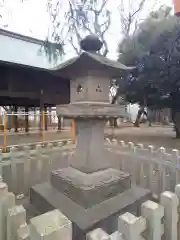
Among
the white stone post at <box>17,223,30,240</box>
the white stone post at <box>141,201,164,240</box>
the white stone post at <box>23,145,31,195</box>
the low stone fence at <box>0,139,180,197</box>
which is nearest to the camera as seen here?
the white stone post at <box>17,223,30,240</box>

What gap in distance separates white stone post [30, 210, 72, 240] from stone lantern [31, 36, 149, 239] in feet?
4.76

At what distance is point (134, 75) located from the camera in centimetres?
1069

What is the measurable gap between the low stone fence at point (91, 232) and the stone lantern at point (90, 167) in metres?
1.06

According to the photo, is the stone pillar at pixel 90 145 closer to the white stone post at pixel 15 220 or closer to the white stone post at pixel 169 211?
the white stone post at pixel 169 211

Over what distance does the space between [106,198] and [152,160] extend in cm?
126

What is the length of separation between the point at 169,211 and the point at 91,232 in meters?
0.77

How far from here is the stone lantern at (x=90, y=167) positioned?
8.73 ft

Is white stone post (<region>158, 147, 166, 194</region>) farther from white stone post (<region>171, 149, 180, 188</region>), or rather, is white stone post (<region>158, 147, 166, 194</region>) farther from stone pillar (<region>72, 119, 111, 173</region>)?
stone pillar (<region>72, 119, 111, 173</region>)

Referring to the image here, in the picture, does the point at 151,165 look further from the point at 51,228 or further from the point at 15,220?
the point at 51,228

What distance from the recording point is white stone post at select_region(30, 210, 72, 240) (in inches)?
39.8

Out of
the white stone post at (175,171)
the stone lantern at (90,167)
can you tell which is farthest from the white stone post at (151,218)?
the white stone post at (175,171)

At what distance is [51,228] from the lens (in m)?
1.03

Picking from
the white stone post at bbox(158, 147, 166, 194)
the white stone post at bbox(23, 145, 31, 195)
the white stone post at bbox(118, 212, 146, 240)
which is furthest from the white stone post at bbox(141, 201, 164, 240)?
the white stone post at bbox(23, 145, 31, 195)

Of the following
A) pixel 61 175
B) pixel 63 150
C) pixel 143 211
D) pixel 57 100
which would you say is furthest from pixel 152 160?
pixel 57 100
